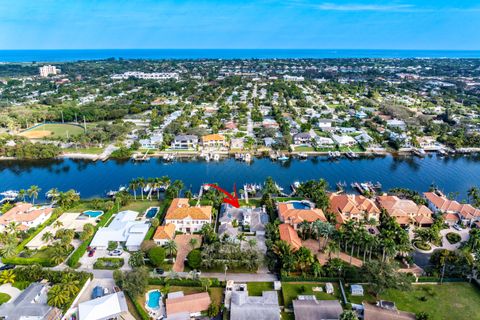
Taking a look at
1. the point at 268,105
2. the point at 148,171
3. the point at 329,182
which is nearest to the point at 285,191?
the point at 329,182

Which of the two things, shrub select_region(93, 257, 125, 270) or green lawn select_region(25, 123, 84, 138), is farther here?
green lawn select_region(25, 123, 84, 138)

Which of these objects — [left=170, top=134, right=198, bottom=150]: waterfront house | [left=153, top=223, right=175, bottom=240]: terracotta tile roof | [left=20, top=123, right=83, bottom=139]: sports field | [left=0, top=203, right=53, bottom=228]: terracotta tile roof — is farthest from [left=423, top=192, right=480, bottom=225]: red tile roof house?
[left=20, top=123, right=83, bottom=139]: sports field

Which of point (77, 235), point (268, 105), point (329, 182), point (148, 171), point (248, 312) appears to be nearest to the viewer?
point (248, 312)

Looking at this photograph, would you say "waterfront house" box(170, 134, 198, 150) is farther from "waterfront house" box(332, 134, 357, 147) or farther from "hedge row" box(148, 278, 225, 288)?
"hedge row" box(148, 278, 225, 288)

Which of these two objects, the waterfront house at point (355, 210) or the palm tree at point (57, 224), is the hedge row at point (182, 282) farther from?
the waterfront house at point (355, 210)

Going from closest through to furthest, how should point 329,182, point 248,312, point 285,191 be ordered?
point 248,312 → point 285,191 → point 329,182

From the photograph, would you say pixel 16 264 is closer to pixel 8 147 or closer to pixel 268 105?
pixel 8 147
